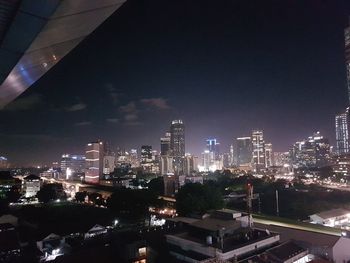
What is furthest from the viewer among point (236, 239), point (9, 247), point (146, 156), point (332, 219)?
point (146, 156)

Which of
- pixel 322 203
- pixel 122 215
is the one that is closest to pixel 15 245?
pixel 122 215

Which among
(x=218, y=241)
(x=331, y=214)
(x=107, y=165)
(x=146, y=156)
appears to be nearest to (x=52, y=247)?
(x=218, y=241)

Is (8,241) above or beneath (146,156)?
beneath

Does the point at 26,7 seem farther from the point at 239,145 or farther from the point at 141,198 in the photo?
the point at 239,145

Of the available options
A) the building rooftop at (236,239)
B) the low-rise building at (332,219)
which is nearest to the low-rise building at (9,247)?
the building rooftop at (236,239)

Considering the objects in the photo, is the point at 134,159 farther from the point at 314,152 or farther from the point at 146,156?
the point at 314,152

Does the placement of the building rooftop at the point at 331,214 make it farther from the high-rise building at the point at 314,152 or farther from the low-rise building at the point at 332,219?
the high-rise building at the point at 314,152
